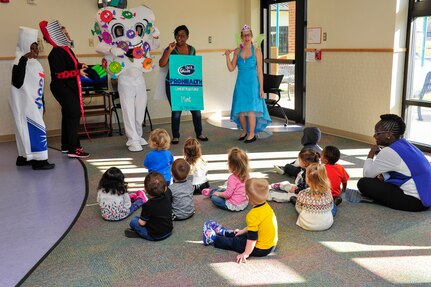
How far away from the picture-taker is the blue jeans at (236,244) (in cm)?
278

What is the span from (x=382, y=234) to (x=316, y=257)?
0.62 metres

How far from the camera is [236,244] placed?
2.84 meters

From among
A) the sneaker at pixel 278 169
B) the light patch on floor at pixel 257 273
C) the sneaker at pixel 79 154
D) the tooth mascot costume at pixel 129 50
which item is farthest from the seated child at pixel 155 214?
the tooth mascot costume at pixel 129 50

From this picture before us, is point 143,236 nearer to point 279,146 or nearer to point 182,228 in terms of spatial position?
point 182,228

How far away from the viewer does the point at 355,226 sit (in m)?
3.21

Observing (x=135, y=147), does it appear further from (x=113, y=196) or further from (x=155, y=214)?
(x=155, y=214)

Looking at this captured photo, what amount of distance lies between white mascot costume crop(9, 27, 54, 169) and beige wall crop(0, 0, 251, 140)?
185cm

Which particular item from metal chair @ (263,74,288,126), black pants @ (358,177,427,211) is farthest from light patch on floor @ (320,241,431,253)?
metal chair @ (263,74,288,126)

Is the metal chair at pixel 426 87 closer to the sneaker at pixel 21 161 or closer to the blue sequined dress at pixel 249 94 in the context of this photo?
the blue sequined dress at pixel 249 94

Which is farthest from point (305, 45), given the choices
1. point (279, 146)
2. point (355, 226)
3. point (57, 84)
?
point (355, 226)

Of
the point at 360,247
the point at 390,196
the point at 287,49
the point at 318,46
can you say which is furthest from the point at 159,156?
the point at 287,49

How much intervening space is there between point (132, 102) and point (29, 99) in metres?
1.35

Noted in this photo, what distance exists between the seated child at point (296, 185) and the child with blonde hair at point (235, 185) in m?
0.37

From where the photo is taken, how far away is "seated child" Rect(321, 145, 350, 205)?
3617 millimetres
